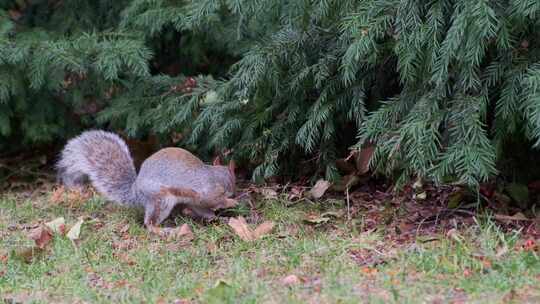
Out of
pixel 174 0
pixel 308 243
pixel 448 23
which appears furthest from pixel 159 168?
pixel 448 23

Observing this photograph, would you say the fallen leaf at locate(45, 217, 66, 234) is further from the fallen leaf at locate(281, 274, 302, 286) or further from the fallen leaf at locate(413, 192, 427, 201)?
the fallen leaf at locate(413, 192, 427, 201)

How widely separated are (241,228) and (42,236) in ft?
3.52

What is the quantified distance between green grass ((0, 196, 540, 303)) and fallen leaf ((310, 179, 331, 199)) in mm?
131

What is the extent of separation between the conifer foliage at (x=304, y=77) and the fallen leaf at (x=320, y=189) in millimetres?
85

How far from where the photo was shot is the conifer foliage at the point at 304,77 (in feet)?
12.0

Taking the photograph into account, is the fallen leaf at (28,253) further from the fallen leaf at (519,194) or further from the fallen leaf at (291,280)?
the fallen leaf at (519,194)

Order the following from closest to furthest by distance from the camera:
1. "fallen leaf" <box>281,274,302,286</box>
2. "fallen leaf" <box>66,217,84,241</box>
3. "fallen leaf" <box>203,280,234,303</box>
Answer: "fallen leaf" <box>203,280,234,303</box>, "fallen leaf" <box>281,274,302,286</box>, "fallen leaf" <box>66,217,84,241</box>

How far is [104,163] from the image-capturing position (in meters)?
4.93

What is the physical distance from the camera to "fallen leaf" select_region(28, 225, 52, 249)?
4289 mm

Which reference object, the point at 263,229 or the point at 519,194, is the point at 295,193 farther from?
the point at 519,194

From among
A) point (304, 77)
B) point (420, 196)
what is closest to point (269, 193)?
point (304, 77)

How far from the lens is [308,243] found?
388cm

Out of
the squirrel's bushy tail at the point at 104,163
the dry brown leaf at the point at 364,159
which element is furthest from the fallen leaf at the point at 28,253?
the dry brown leaf at the point at 364,159

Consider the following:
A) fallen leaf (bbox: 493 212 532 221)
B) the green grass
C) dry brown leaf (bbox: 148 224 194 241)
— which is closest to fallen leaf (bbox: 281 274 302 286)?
the green grass
